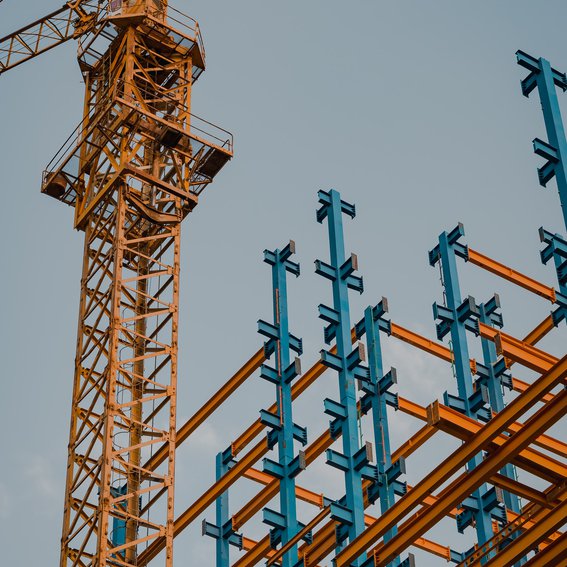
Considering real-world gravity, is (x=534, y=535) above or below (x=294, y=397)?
below

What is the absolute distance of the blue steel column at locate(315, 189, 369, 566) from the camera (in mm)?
28219

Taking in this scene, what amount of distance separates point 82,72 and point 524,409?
64.9 ft

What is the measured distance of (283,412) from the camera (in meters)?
31.5

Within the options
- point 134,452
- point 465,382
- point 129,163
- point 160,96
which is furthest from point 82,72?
point 465,382

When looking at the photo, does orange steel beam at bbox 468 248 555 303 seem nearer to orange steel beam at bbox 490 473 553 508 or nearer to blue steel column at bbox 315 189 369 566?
blue steel column at bbox 315 189 369 566

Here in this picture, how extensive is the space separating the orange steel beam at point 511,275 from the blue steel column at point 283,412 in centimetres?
430

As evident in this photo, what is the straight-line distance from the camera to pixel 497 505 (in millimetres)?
27656

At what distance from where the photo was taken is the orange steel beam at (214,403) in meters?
33.4

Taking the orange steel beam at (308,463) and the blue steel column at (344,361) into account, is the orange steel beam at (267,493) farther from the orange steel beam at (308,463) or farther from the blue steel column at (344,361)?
the blue steel column at (344,361)

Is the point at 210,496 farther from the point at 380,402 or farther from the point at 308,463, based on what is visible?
the point at 380,402

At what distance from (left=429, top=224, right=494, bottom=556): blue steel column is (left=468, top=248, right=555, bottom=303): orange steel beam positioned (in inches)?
19.9

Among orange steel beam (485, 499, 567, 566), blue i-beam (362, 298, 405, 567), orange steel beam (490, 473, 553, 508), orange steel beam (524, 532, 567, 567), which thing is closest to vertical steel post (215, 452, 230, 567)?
blue i-beam (362, 298, 405, 567)

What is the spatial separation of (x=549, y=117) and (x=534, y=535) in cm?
966

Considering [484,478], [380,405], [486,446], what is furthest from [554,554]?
[380,405]
